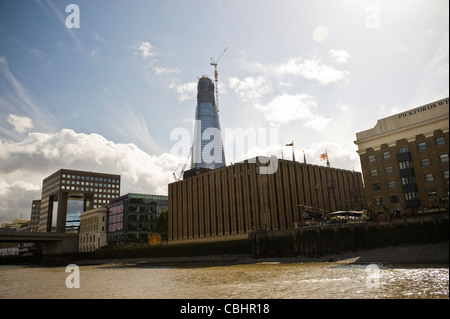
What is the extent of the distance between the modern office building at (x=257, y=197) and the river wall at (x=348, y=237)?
18.8 m

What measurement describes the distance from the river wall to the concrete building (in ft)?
285

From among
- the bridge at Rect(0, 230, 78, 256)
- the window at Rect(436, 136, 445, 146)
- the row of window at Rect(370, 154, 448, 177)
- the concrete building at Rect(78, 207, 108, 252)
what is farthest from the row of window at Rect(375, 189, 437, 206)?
the bridge at Rect(0, 230, 78, 256)

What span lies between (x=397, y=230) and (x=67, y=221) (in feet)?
623

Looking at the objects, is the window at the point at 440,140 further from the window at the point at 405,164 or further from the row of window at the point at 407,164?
the window at the point at 405,164

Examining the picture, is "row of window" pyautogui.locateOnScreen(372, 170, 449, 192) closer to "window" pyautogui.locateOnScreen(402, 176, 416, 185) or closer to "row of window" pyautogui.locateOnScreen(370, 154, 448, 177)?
"window" pyautogui.locateOnScreen(402, 176, 416, 185)

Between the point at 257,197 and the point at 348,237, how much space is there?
114 ft

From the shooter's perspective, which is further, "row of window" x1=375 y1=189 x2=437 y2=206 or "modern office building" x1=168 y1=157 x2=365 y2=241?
"modern office building" x1=168 y1=157 x2=365 y2=241

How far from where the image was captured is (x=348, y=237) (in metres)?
52.5

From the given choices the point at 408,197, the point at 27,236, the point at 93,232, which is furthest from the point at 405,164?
the point at 93,232

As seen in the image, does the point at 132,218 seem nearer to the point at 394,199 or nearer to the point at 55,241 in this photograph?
the point at 55,241

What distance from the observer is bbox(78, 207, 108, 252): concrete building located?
132 m

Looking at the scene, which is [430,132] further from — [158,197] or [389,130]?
[158,197]

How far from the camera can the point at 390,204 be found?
60.3 m
